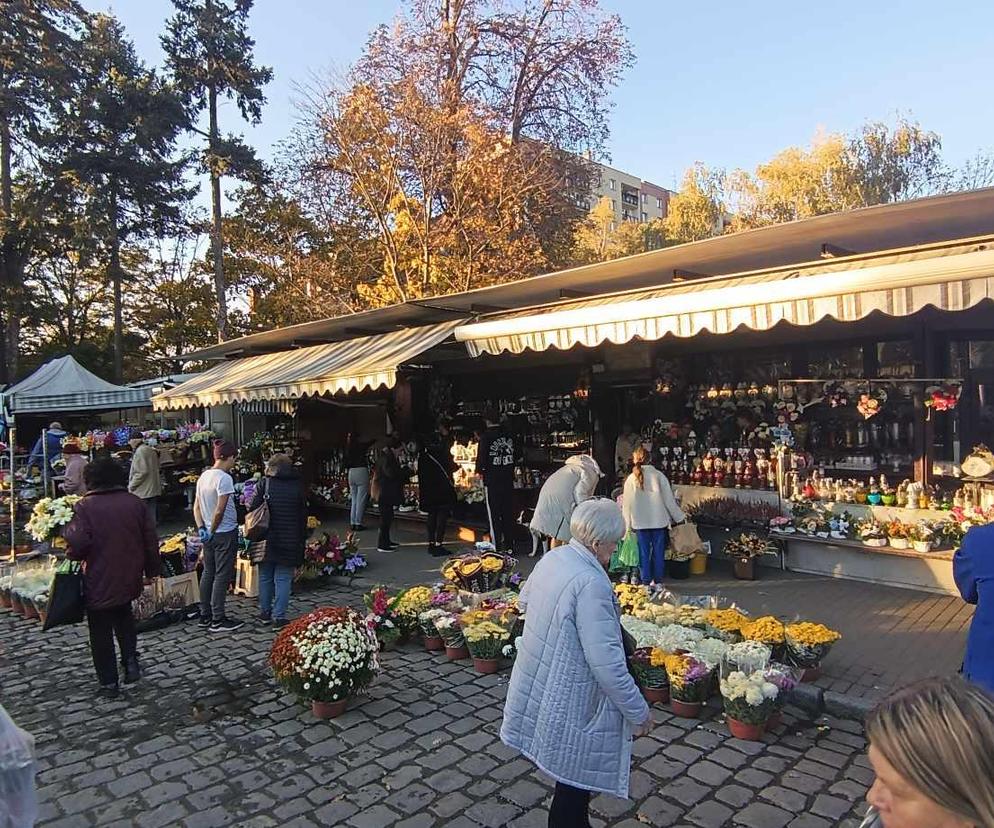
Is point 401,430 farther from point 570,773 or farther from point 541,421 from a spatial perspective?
point 570,773

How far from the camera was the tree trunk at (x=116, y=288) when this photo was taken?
22.3 metres

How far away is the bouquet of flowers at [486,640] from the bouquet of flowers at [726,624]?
58.9 inches

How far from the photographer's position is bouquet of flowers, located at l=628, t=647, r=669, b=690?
13.9ft

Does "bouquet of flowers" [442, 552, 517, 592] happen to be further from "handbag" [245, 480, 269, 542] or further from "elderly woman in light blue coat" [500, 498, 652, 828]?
"elderly woman in light blue coat" [500, 498, 652, 828]

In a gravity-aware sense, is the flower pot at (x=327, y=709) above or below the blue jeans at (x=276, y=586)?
below

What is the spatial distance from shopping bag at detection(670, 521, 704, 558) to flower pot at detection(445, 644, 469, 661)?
3.15m

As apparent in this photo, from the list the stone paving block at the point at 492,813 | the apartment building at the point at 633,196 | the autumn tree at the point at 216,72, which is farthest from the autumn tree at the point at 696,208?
the apartment building at the point at 633,196

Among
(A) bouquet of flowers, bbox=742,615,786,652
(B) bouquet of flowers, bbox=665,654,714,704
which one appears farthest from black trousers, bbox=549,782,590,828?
(A) bouquet of flowers, bbox=742,615,786,652

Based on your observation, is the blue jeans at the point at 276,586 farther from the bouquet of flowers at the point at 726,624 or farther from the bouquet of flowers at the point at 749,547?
the bouquet of flowers at the point at 749,547

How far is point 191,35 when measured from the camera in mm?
20141

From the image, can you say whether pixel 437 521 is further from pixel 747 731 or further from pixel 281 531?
pixel 747 731

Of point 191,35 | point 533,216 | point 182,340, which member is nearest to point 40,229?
point 182,340

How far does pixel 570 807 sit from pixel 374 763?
1.55 metres

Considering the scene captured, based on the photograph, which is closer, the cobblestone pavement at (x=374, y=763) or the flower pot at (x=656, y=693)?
the cobblestone pavement at (x=374, y=763)
